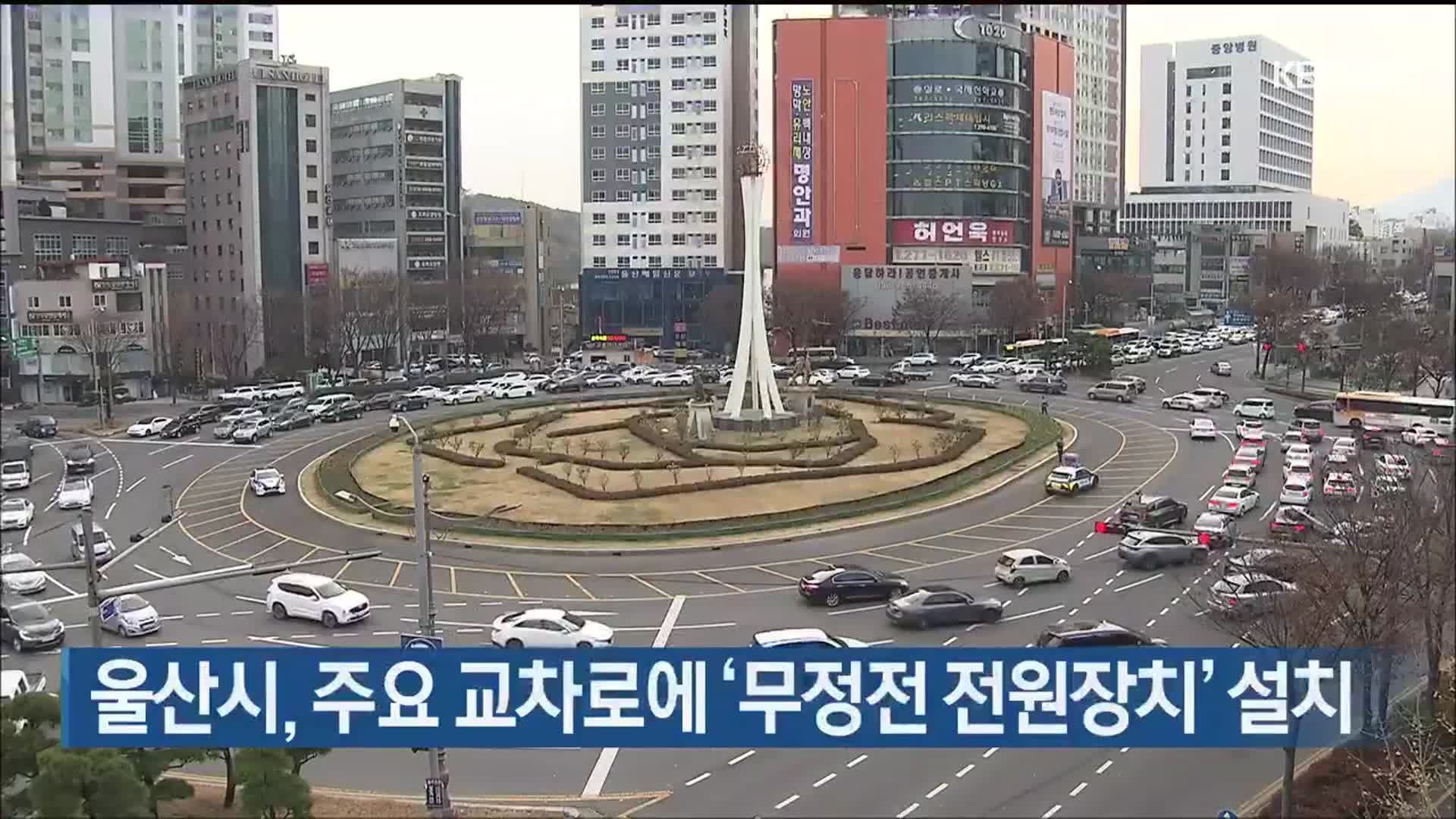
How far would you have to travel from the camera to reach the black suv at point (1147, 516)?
22594mm

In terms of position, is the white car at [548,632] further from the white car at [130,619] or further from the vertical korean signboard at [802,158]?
the vertical korean signboard at [802,158]

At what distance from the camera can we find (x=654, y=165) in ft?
214

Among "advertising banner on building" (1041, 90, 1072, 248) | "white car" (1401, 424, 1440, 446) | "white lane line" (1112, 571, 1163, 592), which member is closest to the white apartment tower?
"advertising banner on building" (1041, 90, 1072, 248)

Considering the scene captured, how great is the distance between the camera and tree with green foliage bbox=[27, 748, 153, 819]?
31.6 feet

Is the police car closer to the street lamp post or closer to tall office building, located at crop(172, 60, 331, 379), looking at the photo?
the street lamp post

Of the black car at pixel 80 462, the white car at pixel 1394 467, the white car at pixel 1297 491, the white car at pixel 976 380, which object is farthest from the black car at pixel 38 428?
the white car at pixel 1394 467

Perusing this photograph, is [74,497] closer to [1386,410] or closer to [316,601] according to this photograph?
[316,601]

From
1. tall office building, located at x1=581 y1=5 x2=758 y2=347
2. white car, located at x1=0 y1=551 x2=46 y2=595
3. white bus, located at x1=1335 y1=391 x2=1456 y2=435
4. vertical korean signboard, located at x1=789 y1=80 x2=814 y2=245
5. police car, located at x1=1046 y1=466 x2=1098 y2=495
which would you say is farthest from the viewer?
tall office building, located at x1=581 y1=5 x2=758 y2=347

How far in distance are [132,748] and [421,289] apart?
49730 mm

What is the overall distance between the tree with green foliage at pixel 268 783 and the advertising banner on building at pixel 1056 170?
196 ft

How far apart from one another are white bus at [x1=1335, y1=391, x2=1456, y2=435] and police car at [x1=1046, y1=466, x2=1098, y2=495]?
10.9m

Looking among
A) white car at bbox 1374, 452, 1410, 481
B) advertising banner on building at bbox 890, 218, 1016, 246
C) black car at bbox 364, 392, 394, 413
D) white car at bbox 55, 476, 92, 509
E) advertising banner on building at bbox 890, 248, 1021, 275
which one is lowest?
white car at bbox 55, 476, 92, 509

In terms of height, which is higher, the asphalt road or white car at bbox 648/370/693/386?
white car at bbox 648/370/693/386

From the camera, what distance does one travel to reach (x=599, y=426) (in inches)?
1324
